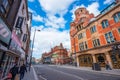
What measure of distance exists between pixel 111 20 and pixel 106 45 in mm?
5859

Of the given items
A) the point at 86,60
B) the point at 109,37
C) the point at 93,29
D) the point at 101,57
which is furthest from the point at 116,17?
the point at 86,60

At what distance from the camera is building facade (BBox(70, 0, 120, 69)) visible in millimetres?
18828

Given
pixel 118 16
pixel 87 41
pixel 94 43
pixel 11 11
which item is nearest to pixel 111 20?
pixel 118 16

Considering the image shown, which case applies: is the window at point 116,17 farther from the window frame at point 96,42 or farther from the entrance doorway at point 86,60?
the entrance doorway at point 86,60

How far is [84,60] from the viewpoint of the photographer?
27969mm

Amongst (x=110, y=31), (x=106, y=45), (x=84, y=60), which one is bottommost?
(x=84, y=60)

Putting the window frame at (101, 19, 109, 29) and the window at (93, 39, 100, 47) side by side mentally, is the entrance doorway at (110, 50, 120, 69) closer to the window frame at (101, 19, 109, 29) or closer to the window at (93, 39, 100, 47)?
the window at (93, 39, 100, 47)

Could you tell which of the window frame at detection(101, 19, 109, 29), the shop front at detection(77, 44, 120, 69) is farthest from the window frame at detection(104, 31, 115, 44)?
the window frame at detection(101, 19, 109, 29)

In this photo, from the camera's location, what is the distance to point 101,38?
2223 centimetres

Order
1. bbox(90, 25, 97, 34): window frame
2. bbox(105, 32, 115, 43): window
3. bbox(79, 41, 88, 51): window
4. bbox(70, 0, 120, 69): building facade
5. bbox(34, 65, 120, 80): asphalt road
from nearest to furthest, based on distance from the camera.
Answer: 1. bbox(34, 65, 120, 80): asphalt road
2. bbox(70, 0, 120, 69): building facade
3. bbox(105, 32, 115, 43): window
4. bbox(90, 25, 97, 34): window frame
5. bbox(79, 41, 88, 51): window

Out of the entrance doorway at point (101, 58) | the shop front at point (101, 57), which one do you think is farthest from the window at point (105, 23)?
the entrance doorway at point (101, 58)

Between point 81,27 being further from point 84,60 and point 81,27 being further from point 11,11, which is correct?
point 11,11

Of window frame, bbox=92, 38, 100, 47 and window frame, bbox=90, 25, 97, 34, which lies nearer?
window frame, bbox=92, 38, 100, 47

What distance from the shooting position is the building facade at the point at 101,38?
18828 mm
